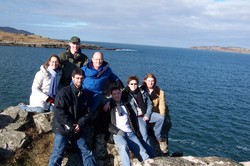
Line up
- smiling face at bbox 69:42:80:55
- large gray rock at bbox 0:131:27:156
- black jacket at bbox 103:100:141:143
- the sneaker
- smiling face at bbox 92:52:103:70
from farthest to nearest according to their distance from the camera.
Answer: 1. smiling face at bbox 69:42:80:55
2. the sneaker
3. smiling face at bbox 92:52:103:70
4. black jacket at bbox 103:100:141:143
5. large gray rock at bbox 0:131:27:156

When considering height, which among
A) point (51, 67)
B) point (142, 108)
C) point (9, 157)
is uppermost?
point (51, 67)

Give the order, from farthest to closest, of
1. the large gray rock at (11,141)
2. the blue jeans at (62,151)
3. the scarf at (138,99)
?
the scarf at (138,99) < the large gray rock at (11,141) < the blue jeans at (62,151)

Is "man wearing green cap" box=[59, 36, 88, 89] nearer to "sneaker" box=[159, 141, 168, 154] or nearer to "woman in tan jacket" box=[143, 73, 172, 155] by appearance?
"woman in tan jacket" box=[143, 73, 172, 155]

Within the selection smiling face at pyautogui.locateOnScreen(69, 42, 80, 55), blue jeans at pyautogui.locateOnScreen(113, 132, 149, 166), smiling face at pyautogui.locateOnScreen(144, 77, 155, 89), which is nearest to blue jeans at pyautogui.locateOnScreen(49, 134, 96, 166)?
blue jeans at pyautogui.locateOnScreen(113, 132, 149, 166)

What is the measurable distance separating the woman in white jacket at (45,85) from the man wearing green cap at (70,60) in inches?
20.6

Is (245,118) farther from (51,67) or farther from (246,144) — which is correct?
(51,67)

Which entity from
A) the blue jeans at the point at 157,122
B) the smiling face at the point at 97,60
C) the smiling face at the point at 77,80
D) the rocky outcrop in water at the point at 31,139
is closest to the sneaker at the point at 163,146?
the rocky outcrop in water at the point at 31,139

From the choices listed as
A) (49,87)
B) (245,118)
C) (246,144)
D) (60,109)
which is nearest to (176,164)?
(60,109)

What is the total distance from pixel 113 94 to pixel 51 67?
280 cm

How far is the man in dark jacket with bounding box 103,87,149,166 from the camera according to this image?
1012 cm

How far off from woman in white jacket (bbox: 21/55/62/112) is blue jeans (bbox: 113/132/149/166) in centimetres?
333

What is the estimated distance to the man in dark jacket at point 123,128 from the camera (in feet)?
33.2

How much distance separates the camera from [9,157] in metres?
9.82

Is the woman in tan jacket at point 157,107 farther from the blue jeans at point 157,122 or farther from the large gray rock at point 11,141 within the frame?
the large gray rock at point 11,141
